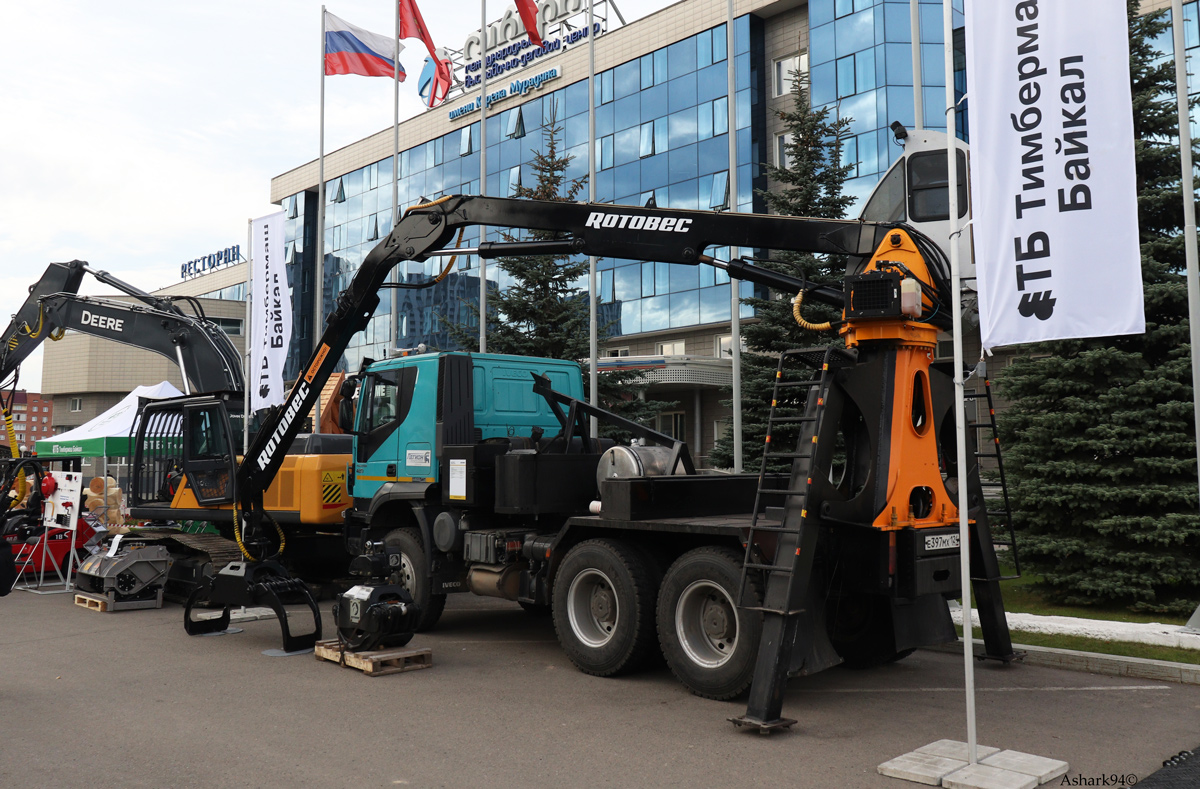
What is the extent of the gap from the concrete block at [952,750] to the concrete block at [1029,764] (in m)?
0.07

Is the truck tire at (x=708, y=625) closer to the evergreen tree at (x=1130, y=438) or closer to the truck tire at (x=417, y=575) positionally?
the truck tire at (x=417, y=575)

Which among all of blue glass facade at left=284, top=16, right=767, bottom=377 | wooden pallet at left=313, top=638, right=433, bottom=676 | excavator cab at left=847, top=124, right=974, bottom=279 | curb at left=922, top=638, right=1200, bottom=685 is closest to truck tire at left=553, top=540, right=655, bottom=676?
wooden pallet at left=313, top=638, right=433, bottom=676

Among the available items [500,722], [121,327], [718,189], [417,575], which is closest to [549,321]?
[121,327]

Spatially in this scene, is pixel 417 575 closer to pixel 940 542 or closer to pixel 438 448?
pixel 438 448

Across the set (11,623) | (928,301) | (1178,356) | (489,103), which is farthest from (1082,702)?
(489,103)

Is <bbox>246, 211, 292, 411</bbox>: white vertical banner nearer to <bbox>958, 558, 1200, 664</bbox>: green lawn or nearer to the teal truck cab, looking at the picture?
the teal truck cab

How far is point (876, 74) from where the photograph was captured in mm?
29812

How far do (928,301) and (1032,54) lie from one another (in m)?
1.94

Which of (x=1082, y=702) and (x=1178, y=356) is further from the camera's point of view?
(x=1178, y=356)

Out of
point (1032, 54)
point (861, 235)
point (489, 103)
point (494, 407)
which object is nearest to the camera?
point (1032, 54)

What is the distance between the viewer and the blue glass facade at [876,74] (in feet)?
93.7

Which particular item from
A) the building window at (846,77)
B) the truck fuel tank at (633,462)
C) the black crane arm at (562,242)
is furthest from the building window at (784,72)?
the truck fuel tank at (633,462)

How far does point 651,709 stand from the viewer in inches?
290

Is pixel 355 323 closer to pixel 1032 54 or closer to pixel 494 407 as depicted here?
pixel 494 407
